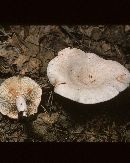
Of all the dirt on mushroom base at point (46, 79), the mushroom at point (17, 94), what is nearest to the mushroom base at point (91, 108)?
the dirt on mushroom base at point (46, 79)

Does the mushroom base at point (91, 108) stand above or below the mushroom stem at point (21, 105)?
below

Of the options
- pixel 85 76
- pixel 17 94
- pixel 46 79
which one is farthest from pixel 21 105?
pixel 85 76

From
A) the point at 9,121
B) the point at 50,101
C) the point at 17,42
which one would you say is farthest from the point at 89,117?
the point at 17,42

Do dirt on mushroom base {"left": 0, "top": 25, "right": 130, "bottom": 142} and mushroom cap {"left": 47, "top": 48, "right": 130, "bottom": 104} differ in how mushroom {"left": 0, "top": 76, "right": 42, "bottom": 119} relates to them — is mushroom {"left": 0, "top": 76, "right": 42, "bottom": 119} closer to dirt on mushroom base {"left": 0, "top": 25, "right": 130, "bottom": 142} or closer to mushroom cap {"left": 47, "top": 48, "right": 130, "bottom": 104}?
dirt on mushroom base {"left": 0, "top": 25, "right": 130, "bottom": 142}

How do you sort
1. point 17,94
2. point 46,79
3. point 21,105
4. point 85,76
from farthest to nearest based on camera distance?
point 46,79 → point 85,76 → point 17,94 → point 21,105

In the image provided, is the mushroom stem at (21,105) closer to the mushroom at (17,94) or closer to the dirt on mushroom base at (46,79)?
the mushroom at (17,94)

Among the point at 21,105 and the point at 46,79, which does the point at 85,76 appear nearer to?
the point at 46,79

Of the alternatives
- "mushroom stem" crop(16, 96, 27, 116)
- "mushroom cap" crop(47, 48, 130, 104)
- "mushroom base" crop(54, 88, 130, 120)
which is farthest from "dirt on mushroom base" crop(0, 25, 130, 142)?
"mushroom cap" crop(47, 48, 130, 104)
